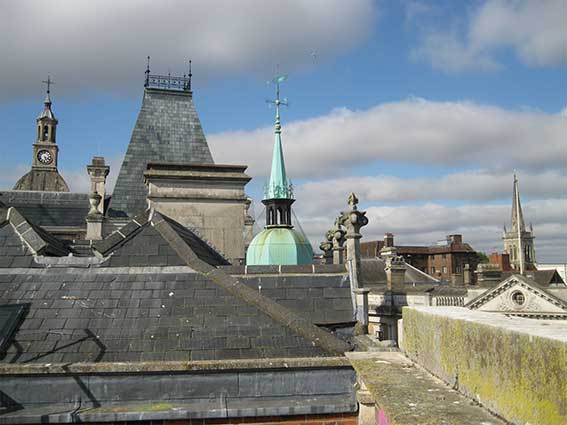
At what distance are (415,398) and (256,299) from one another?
588 cm

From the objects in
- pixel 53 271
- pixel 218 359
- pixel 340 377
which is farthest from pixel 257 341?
pixel 53 271

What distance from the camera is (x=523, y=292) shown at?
3356cm

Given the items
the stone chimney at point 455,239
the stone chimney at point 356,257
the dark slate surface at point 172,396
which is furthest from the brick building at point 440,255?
the dark slate surface at point 172,396

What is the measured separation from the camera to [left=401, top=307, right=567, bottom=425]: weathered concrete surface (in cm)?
234

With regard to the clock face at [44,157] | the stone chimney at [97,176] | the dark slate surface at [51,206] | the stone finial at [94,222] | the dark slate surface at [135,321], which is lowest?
the dark slate surface at [135,321]

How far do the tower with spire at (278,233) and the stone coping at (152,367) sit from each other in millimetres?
15225

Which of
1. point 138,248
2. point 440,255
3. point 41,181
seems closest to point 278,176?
point 138,248

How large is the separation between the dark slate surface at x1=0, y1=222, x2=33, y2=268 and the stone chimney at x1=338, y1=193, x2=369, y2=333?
6.51 m

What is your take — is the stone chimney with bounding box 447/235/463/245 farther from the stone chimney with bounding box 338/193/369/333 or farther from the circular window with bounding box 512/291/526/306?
the stone chimney with bounding box 338/193/369/333

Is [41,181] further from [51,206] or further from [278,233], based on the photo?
[278,233]

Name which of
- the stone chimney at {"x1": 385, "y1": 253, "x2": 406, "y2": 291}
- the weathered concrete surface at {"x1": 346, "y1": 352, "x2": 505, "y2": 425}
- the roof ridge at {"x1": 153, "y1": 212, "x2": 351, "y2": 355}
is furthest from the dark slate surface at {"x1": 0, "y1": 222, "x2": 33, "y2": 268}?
the stone chimney at {"x1": 385, "y1": 253, "x2": 406, "y2": 291}

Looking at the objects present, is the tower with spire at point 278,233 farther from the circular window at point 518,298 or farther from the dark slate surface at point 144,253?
the circular window at point 518,298

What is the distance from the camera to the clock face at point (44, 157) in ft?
190

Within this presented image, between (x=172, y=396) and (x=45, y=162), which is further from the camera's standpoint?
(x=45, y=162)
